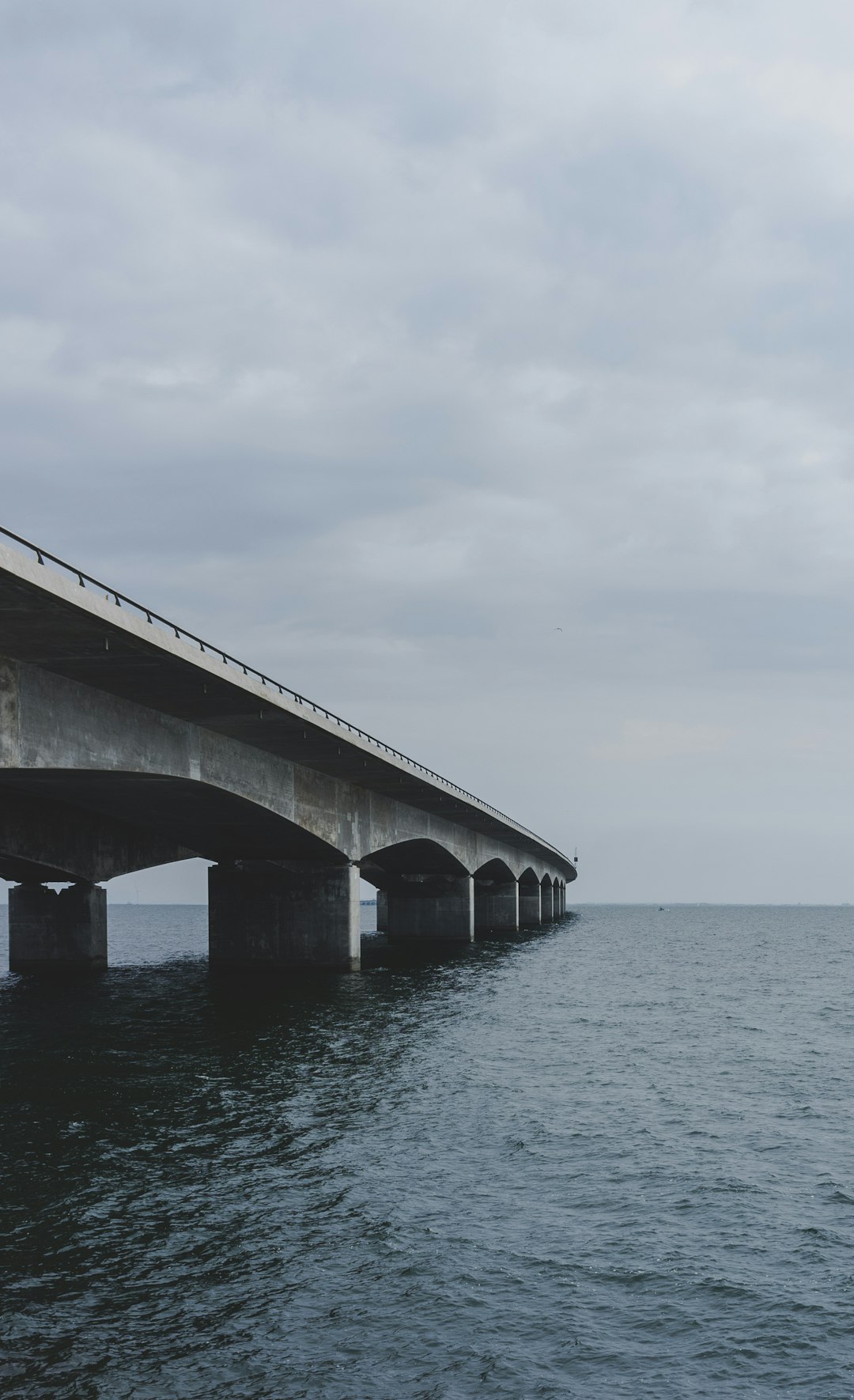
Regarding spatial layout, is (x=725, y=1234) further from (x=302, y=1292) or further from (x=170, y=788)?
(x=170, y=788)

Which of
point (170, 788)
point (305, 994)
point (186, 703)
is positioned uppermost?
point (186, 703)

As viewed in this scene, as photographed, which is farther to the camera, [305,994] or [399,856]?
[399,856]

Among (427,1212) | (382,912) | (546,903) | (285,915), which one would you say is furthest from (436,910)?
(546,903)

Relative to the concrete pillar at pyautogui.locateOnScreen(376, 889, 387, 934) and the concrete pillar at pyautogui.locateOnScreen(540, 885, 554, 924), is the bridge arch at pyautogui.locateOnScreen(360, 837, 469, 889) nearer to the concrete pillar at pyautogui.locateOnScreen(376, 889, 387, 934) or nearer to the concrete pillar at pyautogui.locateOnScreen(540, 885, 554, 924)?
the concrete pillar at pyautogui.locateOnScreen(376, 889, 387, 934)

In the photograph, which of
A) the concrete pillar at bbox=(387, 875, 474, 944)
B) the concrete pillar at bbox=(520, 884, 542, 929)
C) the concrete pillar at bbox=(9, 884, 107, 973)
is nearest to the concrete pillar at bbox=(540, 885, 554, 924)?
the concrete pillar at bbox=(520, 884, 542, 929)

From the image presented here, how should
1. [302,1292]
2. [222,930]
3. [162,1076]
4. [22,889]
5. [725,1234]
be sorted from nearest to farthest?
[302,1292]
[725,1234]
[162,1076]
[222,930]
[22,889]

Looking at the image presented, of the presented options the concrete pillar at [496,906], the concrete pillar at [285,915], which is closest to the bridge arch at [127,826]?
the concrete pillar at [285,915]

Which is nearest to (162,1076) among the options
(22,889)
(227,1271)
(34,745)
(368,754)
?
(34,745)

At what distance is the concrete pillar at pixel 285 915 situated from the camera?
178 feet

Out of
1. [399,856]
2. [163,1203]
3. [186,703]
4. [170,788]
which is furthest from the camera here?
[399,856]

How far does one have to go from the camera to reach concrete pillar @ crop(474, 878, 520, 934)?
109m

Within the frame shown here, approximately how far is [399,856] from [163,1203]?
59.5m

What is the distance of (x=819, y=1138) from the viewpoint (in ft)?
69.6

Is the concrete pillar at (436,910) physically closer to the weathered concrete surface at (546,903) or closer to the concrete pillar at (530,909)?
the concrete pillar at (530,909)
